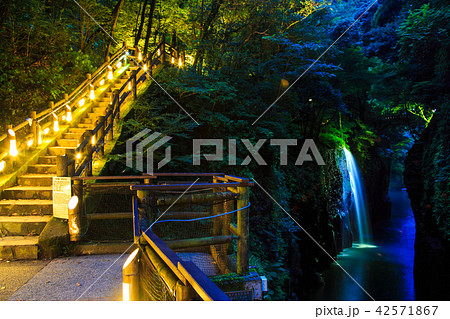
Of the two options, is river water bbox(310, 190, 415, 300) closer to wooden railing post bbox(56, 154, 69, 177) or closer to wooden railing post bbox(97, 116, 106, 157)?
wooden railing post bbox(97, 116, 106, 157)

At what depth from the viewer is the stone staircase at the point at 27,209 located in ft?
16.3

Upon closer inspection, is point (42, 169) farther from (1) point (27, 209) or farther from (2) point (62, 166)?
(2) point (62, 166)

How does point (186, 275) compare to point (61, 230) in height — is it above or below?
above

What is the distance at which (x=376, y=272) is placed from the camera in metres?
14.4

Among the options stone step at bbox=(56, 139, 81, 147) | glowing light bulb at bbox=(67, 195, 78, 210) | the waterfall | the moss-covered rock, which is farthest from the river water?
stone step at bbox=(56, 139, 81, 147)

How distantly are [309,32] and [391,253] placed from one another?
13.6m

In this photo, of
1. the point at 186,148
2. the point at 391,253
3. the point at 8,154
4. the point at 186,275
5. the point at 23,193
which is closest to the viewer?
the point at 186,275

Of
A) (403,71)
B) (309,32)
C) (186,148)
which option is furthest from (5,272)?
(403,71)

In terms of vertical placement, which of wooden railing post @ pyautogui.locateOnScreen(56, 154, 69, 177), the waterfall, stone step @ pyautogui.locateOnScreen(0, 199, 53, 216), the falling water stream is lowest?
the falling water stream

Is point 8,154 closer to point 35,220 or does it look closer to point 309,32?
point 35,220

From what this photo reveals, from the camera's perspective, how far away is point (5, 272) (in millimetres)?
4430

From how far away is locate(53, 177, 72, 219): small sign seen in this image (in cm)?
532

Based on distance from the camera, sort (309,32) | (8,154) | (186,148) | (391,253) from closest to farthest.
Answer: (8,154), (186,148), (309,32), (391,253)

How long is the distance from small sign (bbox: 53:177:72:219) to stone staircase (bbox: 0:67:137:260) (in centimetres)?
50
